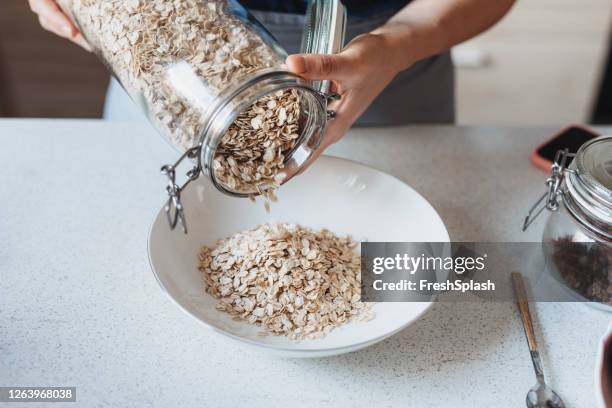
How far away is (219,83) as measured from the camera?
2.09 ft

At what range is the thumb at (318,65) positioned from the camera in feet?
2.05

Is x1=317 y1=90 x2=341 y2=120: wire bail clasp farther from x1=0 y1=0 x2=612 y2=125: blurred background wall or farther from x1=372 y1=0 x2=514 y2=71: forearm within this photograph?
x1=0 y1=0 x2=612 y2=125: blurred background wall

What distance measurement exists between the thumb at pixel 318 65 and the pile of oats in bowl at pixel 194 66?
0.04 m

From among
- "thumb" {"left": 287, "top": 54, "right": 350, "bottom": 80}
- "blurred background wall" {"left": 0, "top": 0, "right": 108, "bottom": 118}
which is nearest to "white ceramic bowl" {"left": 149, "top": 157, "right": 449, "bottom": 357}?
"thumb" {"left": 287, "top": 54, "right": 350, "bottom": 80}

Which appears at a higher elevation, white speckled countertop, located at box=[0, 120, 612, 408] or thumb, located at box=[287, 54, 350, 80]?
thumb, located at box=[287, 54, 350, 80]

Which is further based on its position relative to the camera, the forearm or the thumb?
the forearm

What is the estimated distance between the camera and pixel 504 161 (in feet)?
3.45

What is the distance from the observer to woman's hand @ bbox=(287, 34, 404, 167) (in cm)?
68

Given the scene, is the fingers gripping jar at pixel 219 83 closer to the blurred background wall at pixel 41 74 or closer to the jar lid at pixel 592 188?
the jar lid at pixel 592 188

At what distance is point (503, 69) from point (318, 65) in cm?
158

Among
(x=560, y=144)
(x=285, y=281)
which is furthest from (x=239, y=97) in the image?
(x=560, y=144)

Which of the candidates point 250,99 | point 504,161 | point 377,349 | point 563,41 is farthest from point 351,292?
point 563,41

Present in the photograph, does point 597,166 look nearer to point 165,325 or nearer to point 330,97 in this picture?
point 330,97

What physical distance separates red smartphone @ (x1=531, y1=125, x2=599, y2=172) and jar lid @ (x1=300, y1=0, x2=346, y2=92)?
48cm
